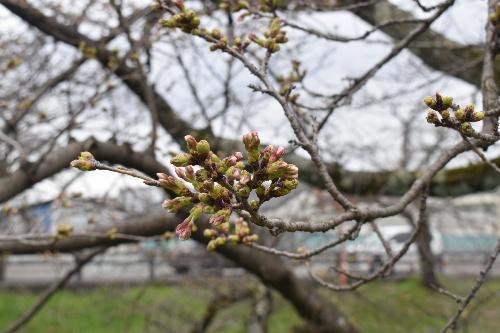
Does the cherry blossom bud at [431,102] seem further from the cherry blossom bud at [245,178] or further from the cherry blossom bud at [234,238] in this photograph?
the cherry blossom bud at [234,238]

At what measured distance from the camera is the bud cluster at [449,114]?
1092 mm

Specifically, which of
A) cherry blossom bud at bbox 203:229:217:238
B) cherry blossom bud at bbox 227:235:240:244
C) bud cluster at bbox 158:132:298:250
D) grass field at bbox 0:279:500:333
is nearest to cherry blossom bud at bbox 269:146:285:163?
bud cluster at bbox 158:132:298:250

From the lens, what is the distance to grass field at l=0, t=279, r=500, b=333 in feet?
23.7

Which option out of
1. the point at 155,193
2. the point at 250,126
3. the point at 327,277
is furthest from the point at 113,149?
the point at 155,193

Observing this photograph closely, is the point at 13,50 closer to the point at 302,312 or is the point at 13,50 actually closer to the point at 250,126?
the point at 250,126

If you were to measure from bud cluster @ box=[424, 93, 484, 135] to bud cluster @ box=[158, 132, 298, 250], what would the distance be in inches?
12.6

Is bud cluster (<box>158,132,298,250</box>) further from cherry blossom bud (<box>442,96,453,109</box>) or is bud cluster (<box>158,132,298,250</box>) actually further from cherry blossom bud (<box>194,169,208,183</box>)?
cherry blossom bud (<box>442,96,453,109</box>)

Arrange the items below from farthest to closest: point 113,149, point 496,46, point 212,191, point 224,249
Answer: point 224,249 → point 113,149 → point 496,46 → point 212,191

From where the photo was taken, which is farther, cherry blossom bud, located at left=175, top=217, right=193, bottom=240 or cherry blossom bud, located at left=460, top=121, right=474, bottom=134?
cherry blossom bud, located at left=460, top=121, right=474, bottom=134

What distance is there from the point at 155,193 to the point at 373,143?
A: 4.01m

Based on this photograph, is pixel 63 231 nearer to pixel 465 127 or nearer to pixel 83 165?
pixel 83 165

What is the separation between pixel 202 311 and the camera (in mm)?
10570

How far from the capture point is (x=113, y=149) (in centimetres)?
371

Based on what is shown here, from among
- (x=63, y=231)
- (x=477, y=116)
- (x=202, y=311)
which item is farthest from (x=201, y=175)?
(x=202, y=311)
